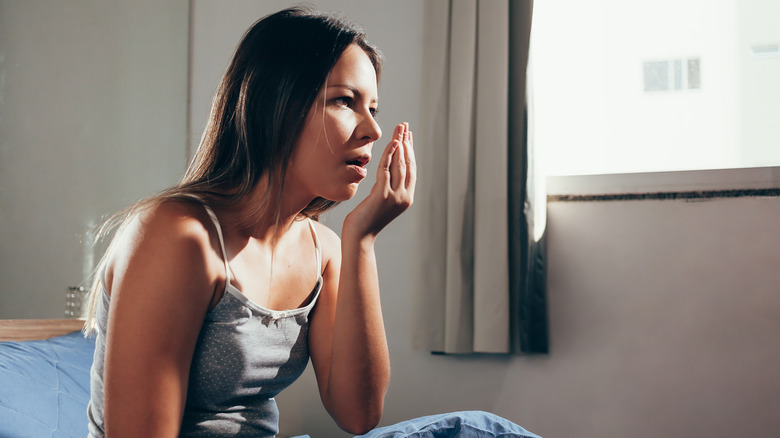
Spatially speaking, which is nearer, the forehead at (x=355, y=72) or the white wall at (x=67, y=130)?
the forehead at (x=355, y=72)

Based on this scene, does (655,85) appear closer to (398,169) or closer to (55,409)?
(398,169)

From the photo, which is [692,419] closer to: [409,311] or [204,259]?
[409,311]

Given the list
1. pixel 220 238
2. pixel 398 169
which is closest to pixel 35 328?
pixel 220 238

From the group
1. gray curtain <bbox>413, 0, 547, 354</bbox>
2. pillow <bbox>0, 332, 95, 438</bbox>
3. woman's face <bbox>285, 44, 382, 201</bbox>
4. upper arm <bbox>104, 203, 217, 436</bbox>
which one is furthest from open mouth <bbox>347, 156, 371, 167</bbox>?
gray curtain <bbox>413, 0, 547, 354</bbox>

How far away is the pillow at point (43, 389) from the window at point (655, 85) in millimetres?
1384

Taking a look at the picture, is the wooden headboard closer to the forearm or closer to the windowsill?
the forearm

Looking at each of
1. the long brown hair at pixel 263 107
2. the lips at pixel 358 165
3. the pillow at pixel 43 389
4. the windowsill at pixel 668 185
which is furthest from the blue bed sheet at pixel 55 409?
the windowsill at pixel 668 185

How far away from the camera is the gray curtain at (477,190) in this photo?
1.90 m

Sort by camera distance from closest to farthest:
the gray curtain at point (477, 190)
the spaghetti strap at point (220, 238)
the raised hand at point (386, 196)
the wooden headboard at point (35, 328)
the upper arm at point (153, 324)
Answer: the upper arm at point (153, 324)
the spaghetti strap at point (220, 238)
the raised hand at point (386, 196)
the wooden headboard at point (35, 328)
the gray curtain at point (477, 190)

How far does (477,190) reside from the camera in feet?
6.48

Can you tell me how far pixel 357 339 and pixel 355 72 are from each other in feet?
1.34

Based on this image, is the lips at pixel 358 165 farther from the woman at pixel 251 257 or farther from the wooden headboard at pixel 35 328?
the wooden headboard at pixel 35 328

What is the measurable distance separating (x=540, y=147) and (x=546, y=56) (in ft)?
1.09

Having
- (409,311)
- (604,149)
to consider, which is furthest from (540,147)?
(409,311)
